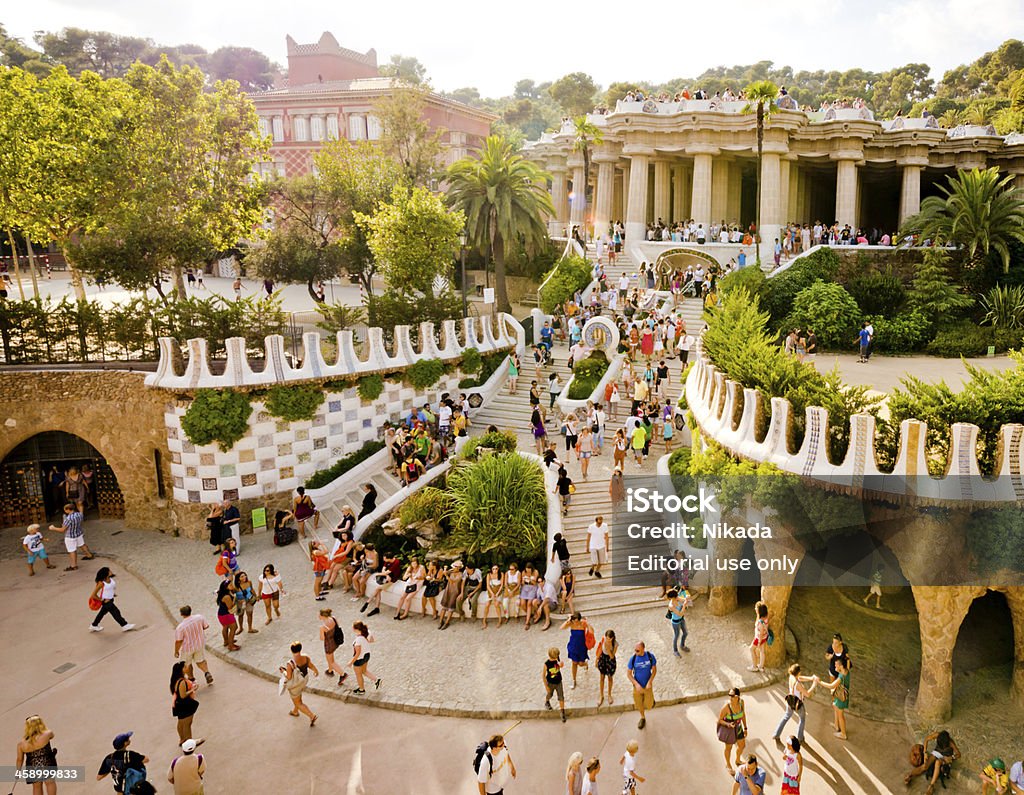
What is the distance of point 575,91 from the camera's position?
255 ft

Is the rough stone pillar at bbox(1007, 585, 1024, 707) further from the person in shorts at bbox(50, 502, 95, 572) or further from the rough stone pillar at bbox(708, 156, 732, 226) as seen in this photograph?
the rough stone pillar at bbox(708, 156, 732, 226)

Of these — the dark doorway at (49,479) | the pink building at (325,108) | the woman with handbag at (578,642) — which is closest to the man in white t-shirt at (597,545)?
the woman with handbag at (578,642)

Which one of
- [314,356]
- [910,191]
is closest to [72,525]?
[314,356]

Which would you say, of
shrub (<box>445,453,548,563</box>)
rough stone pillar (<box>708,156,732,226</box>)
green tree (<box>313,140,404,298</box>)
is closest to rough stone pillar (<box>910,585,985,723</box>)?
shrub (<box>445,453,548,563</box>)

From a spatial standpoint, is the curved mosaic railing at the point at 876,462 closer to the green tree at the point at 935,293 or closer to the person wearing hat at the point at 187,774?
the person wearing hat at the point at 187,774

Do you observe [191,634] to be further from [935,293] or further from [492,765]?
[935,293]

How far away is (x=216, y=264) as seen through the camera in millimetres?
50312

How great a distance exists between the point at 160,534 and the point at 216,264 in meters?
32.1

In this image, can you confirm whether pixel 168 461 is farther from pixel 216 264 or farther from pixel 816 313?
pixel 216 264

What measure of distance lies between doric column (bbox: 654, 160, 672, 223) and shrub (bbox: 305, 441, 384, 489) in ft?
87.8

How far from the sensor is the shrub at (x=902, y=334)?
29.0m

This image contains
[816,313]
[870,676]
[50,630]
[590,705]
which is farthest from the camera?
[816,313]

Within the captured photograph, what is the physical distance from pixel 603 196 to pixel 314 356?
2602 cm

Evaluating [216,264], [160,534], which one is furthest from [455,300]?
[216,264]
